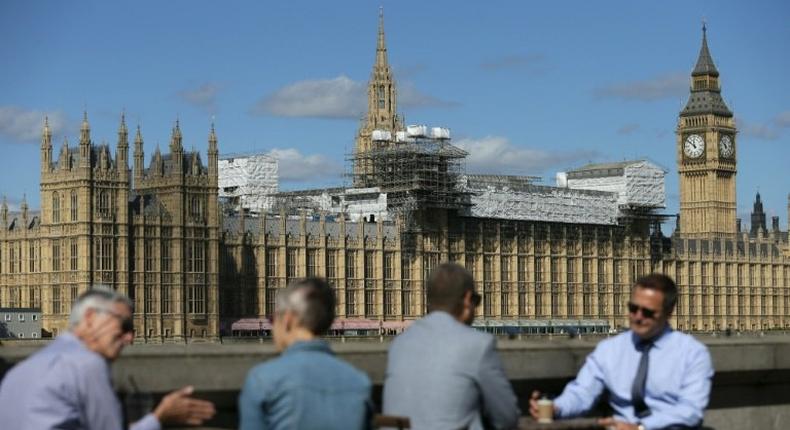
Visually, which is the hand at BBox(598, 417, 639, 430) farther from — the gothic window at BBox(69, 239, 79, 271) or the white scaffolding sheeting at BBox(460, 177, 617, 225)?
the white scaffolding sheeting at BBox(460, 177, 617, 225)

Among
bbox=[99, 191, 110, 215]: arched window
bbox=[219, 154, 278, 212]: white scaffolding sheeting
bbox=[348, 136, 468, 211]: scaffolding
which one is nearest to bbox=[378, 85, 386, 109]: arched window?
bbox=[219, 154, 278, 212]: white scaffolding sheeting

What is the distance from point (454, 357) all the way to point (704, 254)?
128 meters

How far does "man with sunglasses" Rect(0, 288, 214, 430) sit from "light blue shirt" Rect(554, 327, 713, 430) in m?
2.72

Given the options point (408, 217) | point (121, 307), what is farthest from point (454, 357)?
point (408, 217)

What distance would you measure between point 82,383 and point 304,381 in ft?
3.27

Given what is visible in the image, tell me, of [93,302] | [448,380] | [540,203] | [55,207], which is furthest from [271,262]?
[93,302]

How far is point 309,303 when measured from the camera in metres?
8.01

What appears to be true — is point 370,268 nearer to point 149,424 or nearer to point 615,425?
point 615,425

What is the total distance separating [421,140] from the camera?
108 metres

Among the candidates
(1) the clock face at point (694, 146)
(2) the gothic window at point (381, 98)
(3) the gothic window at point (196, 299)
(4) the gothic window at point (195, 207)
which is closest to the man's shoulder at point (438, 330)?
(3) the gothic window at point (196, 299)

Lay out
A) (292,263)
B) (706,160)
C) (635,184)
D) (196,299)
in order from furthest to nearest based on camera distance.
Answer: (706,160)
(635,184)
(292,263)
(196,299)

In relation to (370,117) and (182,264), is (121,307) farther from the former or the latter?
(370,117)

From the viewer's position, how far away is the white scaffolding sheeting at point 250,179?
113812mm

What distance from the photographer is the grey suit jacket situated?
28.3 feet
